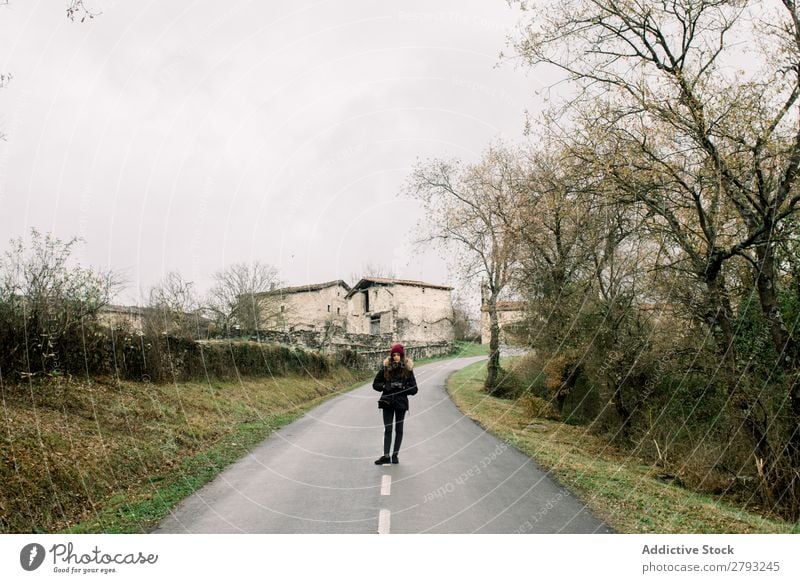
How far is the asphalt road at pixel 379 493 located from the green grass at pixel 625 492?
383 millimetres

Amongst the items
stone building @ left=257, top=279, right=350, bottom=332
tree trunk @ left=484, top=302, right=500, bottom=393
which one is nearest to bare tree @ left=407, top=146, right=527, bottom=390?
tree trunk @ left=484, top=302, right=500, bottom=393

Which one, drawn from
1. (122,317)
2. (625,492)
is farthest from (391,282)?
(625,492)

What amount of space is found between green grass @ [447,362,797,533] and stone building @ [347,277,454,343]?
35549 mm

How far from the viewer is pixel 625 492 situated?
8234 mm

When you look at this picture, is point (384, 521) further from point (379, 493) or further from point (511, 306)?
point (511, 306)

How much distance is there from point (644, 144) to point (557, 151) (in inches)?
105

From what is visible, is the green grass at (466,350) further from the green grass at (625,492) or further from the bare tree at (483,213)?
the green grass at (625,492)

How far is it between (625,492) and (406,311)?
44687mm

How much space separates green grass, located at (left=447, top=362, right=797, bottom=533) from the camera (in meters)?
6.82

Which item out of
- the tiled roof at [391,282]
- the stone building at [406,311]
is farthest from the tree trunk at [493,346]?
the tiled roof at [391,282]

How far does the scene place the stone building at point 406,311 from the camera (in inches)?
2062

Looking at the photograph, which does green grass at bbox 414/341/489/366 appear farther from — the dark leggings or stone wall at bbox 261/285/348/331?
the dark leggings
